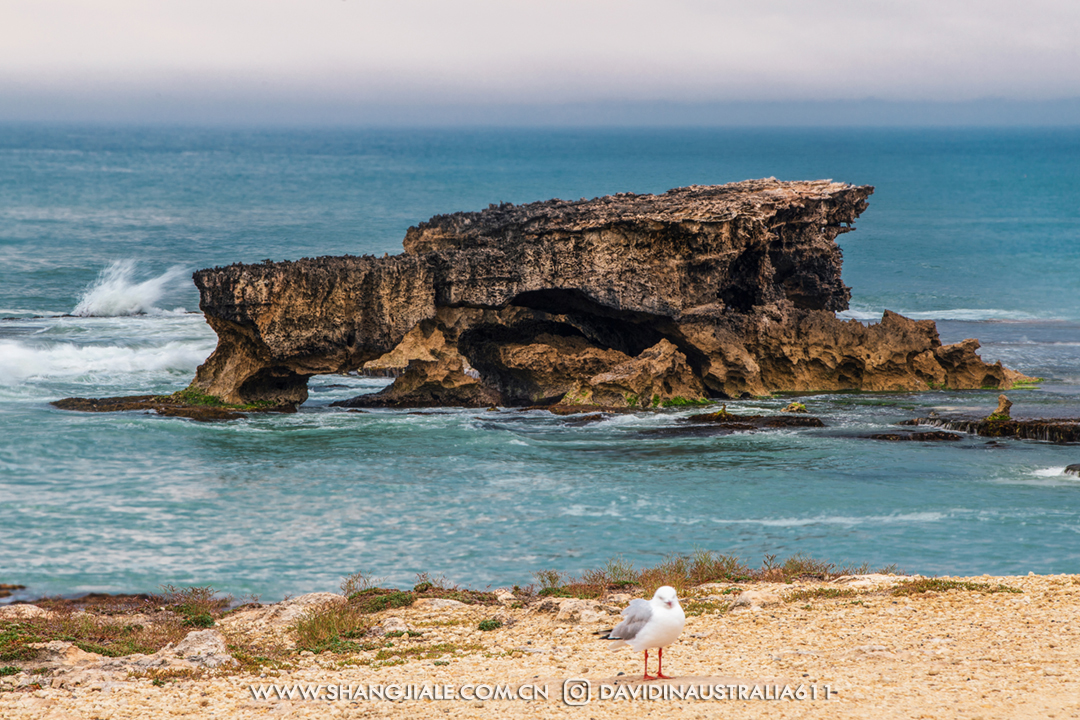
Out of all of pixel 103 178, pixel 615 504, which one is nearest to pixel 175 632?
pixel 615 504

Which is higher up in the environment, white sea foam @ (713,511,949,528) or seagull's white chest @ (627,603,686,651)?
seagull's white chest @ (627,603,686,651)

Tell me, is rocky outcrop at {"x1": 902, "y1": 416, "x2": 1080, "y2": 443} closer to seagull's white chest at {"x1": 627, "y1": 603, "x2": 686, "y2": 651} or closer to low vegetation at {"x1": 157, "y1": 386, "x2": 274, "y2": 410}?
low vegetation at {"x1": 157, "y1": 386, "x2": 274, "y2": 410}

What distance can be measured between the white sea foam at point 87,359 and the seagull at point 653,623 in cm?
2979

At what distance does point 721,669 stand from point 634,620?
1774mm

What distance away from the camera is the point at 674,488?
72.5ft

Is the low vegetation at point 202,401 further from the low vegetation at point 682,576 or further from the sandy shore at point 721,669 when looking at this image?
the sandy shore at point 721,669

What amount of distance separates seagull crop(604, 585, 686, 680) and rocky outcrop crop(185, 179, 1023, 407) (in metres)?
20.0

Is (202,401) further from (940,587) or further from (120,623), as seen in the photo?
(940,587)

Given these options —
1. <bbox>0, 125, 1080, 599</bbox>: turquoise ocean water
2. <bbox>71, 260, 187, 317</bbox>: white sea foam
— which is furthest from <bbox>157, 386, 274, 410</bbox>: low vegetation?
<bbox>71, 260, 187, 317</bbox>: white sea foam

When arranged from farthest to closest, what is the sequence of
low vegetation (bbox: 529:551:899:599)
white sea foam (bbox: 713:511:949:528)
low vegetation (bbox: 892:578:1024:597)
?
white sea foam (bbox: 713:511:949:528) → low vegetation (bbox: 529:551:899:599) → low vegetation (bbox: 892:578:1024:597)

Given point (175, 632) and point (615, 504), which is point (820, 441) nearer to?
point (615, 504)

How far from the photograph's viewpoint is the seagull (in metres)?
8.97

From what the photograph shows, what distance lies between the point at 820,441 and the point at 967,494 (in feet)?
15.4

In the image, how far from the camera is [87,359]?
37156mm
